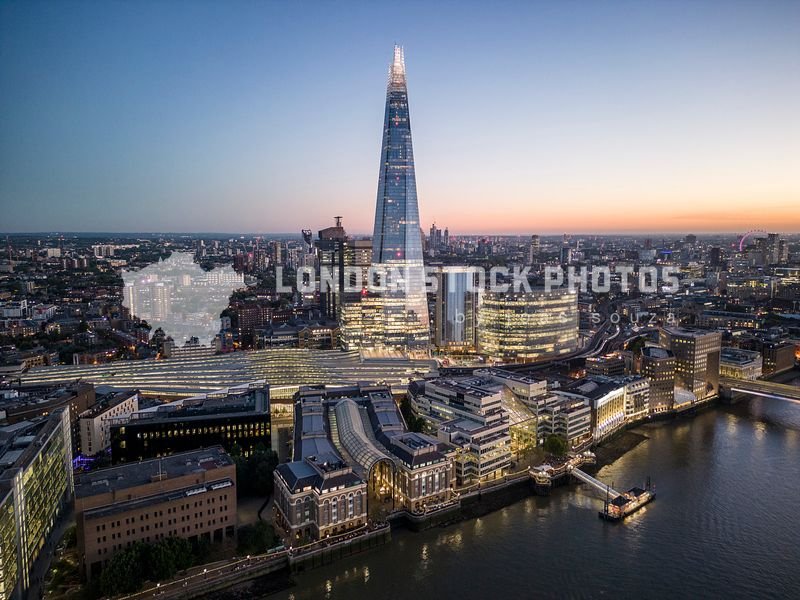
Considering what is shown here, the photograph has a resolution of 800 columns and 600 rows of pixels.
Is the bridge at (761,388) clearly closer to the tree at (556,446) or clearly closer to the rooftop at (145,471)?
the tree at (556,446)

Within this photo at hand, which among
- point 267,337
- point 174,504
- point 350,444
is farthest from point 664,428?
point 267,337

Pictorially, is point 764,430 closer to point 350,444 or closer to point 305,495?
point 350,444

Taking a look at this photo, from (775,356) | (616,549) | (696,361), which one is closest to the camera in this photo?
(616,549)

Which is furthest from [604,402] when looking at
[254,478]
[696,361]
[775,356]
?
[775,356]

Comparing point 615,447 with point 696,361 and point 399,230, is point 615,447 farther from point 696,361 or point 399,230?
point 399,230

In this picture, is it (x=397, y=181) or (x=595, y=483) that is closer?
(x=595, y=483)
